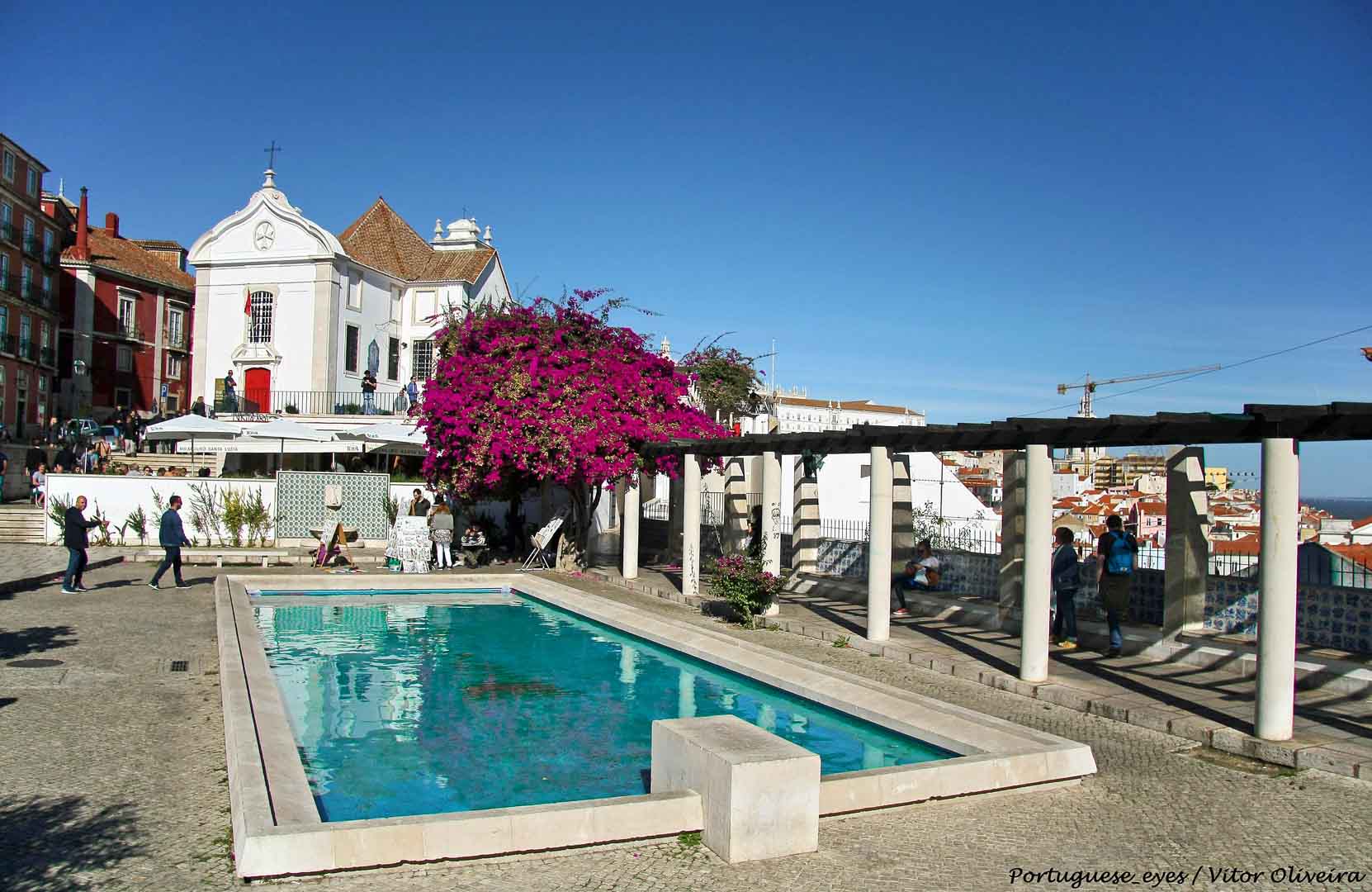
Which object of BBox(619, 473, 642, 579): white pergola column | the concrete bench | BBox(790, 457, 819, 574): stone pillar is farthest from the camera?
the concrete bench

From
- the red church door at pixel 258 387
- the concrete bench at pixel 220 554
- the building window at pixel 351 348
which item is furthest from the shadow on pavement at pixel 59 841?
the building window at pixel 351 348

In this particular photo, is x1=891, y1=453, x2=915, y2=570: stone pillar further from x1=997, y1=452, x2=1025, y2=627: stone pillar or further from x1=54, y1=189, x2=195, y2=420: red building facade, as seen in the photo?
x1=54, y1=189, x2=195, y2=420: red building facade

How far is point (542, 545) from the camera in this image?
2394 cm

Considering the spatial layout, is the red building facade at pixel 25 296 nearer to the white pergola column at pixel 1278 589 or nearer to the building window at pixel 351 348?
the building window at pixel 351 348

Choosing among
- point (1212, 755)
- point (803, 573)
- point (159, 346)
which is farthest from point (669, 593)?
point (159, 346)

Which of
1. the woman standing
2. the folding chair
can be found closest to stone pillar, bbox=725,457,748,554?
the folding chair

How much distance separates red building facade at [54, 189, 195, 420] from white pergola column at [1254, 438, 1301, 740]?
49309 millimetres

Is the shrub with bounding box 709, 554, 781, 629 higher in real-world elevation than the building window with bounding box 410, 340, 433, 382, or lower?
lower

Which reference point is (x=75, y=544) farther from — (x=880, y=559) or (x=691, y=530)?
(x=880, y=559)

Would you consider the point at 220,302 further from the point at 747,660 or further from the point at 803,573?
the point at 747,660

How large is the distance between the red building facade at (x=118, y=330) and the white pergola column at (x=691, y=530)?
38135 mm

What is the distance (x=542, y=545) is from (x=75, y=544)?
9.54m

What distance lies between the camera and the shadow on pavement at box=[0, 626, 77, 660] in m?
12.2

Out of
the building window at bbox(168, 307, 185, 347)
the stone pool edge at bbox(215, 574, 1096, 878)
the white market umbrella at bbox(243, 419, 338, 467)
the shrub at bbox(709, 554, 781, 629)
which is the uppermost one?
the building window at bbox(168, 307, 185, 347)
